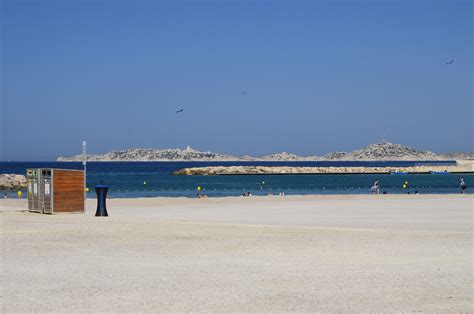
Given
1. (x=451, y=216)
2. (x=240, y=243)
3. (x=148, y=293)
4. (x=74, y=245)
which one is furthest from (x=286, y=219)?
(x=148, y=293)

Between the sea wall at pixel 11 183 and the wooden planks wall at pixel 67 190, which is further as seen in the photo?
the sea wall at pixel 11 183

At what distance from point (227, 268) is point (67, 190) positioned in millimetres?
13205

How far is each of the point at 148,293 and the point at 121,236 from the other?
697 cm

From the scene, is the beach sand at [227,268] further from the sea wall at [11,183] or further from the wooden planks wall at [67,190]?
the sea wall at [11,183]

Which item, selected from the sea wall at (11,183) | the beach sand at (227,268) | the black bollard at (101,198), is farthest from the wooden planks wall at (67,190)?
the sea wall at (11,183)

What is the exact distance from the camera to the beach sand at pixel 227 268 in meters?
8.88

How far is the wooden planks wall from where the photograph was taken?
916 inches

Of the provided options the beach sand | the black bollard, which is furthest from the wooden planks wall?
the beach sand

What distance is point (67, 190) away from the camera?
925 inches

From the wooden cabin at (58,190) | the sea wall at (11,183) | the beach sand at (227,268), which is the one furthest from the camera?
the sea wall at (11,183)

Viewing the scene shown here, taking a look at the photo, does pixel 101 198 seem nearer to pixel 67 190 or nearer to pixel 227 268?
pixel 67 190

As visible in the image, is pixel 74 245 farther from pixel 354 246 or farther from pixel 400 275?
pixel 400 275

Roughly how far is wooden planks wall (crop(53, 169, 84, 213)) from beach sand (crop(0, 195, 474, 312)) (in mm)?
3594

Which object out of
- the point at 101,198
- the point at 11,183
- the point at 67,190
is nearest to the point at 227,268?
the point at 101,198
